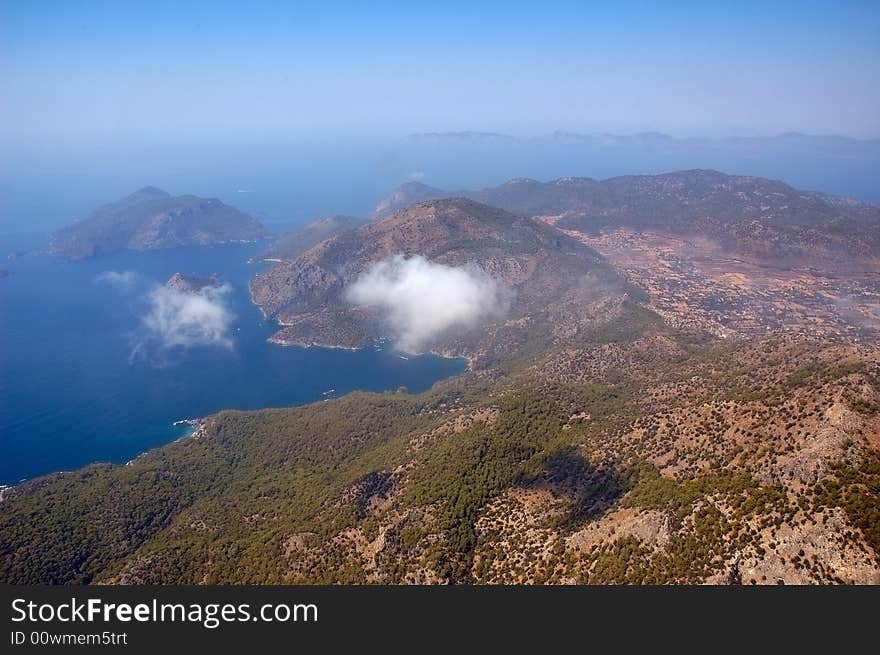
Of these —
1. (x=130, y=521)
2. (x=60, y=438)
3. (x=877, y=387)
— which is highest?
(x=877, y=387)

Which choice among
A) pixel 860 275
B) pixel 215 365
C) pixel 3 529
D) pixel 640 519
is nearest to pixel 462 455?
pixel 640 519

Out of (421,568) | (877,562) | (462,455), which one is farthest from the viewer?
(462,455)

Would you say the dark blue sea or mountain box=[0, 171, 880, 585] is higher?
mountain box=[0, 171, 880, 585]

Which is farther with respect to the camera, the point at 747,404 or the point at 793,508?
the point at 747,404

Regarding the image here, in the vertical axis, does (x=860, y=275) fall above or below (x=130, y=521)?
above

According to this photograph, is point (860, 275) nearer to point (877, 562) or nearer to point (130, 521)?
point (877, 562)

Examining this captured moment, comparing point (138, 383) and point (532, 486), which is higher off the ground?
point (532, 486)

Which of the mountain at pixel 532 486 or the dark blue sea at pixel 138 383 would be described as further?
the dark blue sea at pixel 138 383

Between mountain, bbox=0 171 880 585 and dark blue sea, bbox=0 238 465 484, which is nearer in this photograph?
mountain, bbox=0 171 880 585

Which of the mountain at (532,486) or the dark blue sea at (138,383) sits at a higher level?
the mountain at (532,486)

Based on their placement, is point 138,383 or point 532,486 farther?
point 138,383

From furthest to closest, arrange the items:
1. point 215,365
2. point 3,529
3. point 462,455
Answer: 1. point 215,365
2. point 3,529
3. point 462,455
